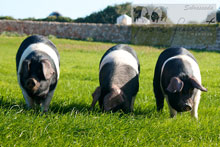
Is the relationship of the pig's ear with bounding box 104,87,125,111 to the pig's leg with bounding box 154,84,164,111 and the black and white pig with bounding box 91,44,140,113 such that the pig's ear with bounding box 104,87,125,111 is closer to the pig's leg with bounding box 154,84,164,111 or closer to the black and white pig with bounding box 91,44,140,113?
the black and white pig with bounding box 91,44,140,113

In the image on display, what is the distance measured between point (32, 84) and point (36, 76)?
5.8 inches

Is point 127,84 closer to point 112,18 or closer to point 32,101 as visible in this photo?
point 32,101

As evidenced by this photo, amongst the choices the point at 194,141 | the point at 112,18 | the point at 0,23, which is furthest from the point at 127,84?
the point at 112,18

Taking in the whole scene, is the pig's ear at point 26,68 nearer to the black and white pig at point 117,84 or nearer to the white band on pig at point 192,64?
the black and white pig at point 117,84

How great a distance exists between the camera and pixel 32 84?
12.6 ft

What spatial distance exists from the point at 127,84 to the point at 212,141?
1.46m

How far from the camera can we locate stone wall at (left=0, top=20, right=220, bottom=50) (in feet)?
71.1

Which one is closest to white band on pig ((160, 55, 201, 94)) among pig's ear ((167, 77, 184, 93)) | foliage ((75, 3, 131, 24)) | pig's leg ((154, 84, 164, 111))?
pig's leg ((154, 84, 164, 111))

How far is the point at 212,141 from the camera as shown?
11.5ft

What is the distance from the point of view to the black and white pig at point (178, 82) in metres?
3.81

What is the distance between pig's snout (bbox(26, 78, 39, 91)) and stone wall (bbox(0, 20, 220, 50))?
19.4 metres

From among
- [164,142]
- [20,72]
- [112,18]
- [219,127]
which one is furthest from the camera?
[112,18]

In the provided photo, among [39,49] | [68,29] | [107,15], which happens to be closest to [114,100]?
[39,49]

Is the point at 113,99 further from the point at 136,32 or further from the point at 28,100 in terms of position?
the point at 136,32
